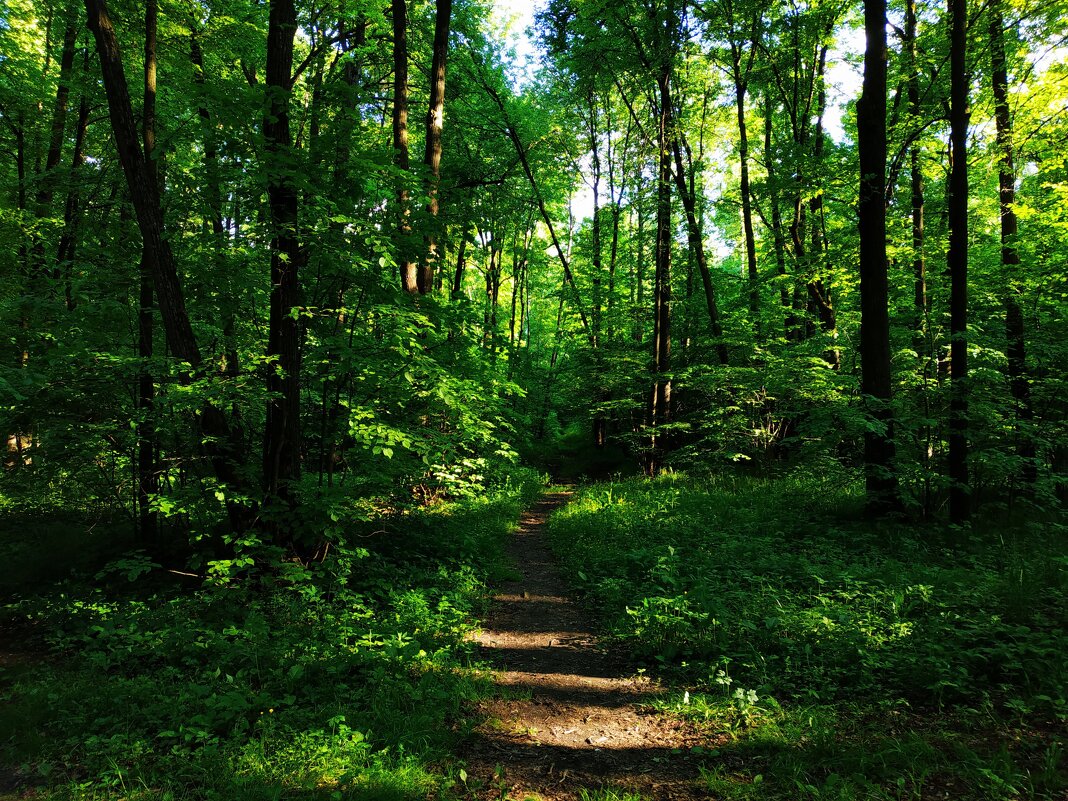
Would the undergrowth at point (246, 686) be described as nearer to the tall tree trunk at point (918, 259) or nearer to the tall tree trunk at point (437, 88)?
the tall tree trunk at point (437, 88)

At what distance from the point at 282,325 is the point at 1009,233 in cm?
1430

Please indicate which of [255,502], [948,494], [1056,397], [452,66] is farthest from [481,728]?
[452,66]

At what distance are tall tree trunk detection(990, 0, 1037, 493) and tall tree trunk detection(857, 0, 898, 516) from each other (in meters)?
2.56

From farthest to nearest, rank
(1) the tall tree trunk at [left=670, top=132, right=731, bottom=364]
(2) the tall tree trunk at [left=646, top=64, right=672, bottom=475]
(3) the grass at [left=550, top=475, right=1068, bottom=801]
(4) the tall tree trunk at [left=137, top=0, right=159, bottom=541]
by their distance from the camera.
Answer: (1) the tall tree trunk at [left=670, top=132, right=731, bottom=364] < (2) the tall tree trunk at [left=646, top=64, right=672, bottom=475] < (4) the tall tree trunk at [left=137, top=0, right=159, bottom=541] < (3) the grass at [left=550, top=475, right=1068, bottom=801]

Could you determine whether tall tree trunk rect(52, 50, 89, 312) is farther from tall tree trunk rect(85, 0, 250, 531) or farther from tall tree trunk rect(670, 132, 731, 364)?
tall tree trunk rect(670, 132, 731, 364)

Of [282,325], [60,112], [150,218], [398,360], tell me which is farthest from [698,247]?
[60,112]

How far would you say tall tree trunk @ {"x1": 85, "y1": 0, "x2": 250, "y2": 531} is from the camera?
19.2ft


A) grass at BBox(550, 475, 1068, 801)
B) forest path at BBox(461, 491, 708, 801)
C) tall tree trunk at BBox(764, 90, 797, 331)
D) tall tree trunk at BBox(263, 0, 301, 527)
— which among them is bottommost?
forest path at BBox(461, 491, 708, 801)

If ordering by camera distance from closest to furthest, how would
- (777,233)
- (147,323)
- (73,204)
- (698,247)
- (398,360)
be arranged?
1. (398,360)
2. (147,323)
3. (73,204)
4. (777,233)
5. (698,247)

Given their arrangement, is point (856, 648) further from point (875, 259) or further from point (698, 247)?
point (698, 247)

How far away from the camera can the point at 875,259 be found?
308 inches

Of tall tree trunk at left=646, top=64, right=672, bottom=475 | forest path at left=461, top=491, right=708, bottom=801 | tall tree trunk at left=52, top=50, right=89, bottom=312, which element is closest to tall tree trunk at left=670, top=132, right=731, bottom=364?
tall tree trunk at left=646, top=64, right=672, bottom=475

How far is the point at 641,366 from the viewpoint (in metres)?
17.2

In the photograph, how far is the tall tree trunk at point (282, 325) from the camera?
5.50m
